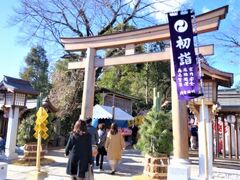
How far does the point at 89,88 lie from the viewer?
1093cm

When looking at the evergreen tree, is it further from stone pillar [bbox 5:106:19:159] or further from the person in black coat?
the person in black coat

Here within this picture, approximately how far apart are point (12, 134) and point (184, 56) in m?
9.26

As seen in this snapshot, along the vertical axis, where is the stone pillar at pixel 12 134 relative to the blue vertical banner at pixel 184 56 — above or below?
below

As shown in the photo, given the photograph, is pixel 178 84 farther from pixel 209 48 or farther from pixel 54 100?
pixel 54 100

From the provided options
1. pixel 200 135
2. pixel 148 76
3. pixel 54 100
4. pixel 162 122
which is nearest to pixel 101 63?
pixel 162 122

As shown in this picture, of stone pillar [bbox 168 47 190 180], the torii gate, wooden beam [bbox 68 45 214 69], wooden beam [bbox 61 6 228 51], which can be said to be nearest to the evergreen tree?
wooden beam [bbox 61 6 228 51]

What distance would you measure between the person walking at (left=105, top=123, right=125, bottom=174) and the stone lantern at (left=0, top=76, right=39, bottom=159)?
5.29 m

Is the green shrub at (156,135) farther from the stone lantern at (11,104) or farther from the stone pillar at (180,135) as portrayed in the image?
the stone lantern at (11,104)

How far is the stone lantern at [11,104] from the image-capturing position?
12.6m

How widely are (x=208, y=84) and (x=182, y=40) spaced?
2468 mm

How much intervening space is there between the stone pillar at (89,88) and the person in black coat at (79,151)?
4.54 metres

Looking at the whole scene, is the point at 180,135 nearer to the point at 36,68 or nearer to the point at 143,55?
the point at 143,55

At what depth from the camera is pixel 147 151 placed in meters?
8.34

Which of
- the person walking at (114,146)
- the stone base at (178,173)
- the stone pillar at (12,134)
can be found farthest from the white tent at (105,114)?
the stone base at (178,173)
